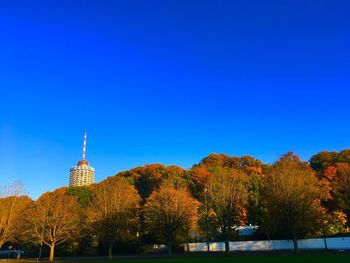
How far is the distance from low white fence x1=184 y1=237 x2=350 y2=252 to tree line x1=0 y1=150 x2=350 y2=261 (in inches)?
57.7

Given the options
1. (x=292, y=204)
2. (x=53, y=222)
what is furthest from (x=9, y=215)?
(x=292, y=204)

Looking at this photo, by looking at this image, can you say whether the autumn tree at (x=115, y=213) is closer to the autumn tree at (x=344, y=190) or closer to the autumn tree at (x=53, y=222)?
the autumn tree at (x=53, y=222)

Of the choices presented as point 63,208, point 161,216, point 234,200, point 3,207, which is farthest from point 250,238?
point 3,207

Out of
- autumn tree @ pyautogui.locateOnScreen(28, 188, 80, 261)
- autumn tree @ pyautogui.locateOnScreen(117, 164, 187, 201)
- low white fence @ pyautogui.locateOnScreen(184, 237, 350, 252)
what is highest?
autumn tree @ pyautogui.locateOnScreen(117, 164, 187, 201)

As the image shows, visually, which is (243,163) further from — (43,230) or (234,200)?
(43,230)

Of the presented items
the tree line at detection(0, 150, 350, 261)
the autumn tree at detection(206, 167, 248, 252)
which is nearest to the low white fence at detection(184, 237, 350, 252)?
the tree line at detection(0, 150, 350, 261)

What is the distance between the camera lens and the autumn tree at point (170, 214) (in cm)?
5891

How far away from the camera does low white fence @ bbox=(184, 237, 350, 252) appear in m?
53.9

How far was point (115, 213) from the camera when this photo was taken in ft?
198

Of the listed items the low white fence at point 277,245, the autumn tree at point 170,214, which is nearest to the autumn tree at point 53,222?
the autumn tree at point 170,214

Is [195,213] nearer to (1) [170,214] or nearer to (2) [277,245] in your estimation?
(1) [170,214]

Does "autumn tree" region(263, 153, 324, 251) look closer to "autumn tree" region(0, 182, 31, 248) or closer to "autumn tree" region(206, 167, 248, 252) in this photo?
"autumn tree" region(206, 167, 248, 252)

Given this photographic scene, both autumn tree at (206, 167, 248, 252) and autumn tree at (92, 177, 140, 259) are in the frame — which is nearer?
autumn tree at (206, 167, 248, 252)

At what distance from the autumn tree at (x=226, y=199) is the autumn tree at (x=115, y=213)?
13876 mm
